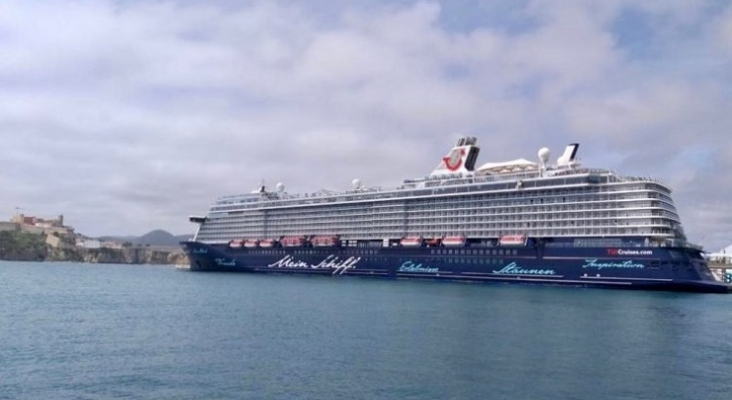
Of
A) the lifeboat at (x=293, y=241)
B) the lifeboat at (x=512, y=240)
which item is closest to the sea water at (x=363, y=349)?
the lifeboat at (x=512, y=240)

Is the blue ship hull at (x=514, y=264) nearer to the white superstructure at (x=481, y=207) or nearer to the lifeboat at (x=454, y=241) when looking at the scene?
the lifeboat at (x=454, y=241)

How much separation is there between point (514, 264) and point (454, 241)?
8.89 meters

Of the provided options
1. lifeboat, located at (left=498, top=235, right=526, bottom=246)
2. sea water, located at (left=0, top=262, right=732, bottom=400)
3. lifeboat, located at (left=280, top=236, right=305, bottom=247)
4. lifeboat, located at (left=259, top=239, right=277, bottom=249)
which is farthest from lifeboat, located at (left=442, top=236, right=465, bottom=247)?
lifeboat, located at (left=259, top=239, right=277, bottom=249)

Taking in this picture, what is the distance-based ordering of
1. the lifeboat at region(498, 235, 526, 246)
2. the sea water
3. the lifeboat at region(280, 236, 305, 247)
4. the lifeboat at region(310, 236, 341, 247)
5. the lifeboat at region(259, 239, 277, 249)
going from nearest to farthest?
the sea water < the lifeboat at region(498, 235, 526, 246) < the lifeboat at region(310, 236, 341, 247) < the lifeboat at region(280, 236, 305, 247) < the lifeboat at region(259, 239, 277, 249)

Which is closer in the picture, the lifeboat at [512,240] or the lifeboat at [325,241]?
the lifeboat at [512,240]

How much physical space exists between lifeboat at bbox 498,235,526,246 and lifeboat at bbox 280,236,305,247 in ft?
105

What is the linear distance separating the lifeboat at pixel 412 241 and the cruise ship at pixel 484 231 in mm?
283

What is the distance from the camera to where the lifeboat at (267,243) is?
98625 millimetres

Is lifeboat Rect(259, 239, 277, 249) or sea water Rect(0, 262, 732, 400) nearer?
sea water Rect(0, 262, 732, 400)

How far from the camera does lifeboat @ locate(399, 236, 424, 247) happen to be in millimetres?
80981

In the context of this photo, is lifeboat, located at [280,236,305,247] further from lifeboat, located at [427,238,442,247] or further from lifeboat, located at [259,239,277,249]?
lifeboat, located at [427,238,442,247]

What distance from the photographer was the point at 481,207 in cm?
7756

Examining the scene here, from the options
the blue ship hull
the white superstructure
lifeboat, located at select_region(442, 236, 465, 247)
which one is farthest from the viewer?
lifeboat, located at select_region(442, 236, 465, 247)

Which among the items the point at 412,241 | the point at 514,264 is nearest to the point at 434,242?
the point at 412,241
